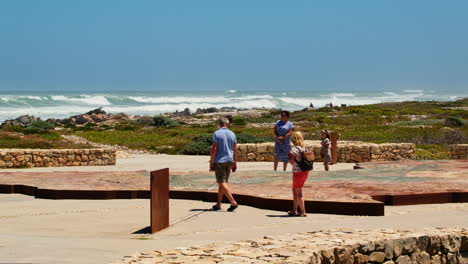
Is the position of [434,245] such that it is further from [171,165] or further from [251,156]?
[251,156]

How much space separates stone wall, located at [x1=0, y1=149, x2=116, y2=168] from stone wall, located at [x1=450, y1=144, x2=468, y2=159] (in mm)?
10976

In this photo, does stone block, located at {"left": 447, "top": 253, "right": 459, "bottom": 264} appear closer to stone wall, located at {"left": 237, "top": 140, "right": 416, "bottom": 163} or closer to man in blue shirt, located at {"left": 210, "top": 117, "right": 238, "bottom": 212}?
man in blue shirt, located at {"left": 210, "top": 117, "right": 238, "bottom": 212}

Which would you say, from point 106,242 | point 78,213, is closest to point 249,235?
point 106,242

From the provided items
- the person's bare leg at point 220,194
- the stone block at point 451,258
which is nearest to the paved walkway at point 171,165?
the person's bare leg at point 220,194

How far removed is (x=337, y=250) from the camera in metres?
8.53

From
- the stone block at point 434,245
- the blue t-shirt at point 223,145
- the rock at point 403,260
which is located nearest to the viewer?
the rock at point 403,260

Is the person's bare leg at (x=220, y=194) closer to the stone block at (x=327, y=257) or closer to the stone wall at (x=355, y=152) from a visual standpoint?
the stone block at (x=327, y=257)

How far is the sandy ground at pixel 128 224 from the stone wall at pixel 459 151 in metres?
12.6

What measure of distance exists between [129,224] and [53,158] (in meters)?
13.4

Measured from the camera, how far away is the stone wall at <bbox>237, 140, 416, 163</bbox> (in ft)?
84.5

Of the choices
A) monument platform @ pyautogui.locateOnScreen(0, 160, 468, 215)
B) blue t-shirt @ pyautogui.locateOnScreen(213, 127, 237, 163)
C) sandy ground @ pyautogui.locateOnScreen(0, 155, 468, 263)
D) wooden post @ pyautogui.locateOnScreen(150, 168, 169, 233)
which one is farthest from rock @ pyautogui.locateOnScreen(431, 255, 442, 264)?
blue t-shirt @ pyautogui.locateOnScreen(213, 127, 237, 163)

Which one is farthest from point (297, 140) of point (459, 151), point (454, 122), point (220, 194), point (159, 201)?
point (454, 122)

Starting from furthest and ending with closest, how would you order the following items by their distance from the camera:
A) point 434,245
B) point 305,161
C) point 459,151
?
point 459,151
point 305,161
point 434,245

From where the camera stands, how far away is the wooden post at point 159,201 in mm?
10586
